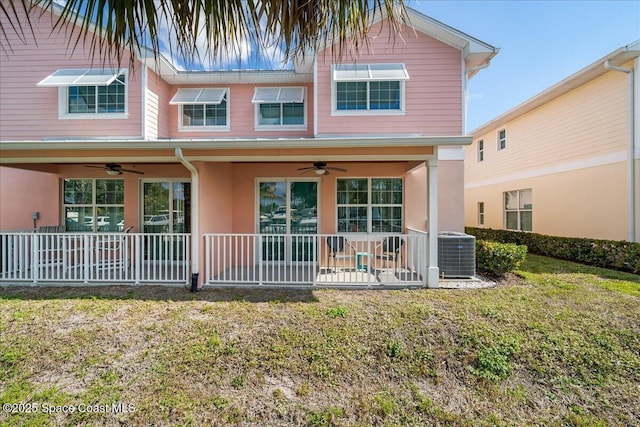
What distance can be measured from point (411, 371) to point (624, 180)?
9044mm

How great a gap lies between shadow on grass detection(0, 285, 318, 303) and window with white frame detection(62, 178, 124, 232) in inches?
103

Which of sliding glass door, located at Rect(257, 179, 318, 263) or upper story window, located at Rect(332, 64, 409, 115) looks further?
sliding glass door, located at Rect(257, 179, 318, 263)

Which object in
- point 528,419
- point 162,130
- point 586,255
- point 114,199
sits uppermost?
point 162,130

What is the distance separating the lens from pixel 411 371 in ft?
12.1

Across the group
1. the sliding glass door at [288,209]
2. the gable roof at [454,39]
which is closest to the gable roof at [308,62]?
the gable roof at [454,39]

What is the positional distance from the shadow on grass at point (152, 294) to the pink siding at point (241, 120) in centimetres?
481

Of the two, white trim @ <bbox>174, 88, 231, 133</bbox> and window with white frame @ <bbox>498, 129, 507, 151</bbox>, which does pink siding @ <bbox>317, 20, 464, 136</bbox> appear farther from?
window with white frame @ <bbox>498, 129, 507, 151</bbox>

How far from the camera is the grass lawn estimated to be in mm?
3088

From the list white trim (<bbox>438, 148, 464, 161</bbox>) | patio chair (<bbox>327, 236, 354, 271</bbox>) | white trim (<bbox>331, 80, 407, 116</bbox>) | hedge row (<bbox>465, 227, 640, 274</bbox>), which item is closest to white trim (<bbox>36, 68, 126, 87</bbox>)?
white trim (<bbox>331, 80, 407, 116</bbox>)

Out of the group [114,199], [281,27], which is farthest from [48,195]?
[281,27]

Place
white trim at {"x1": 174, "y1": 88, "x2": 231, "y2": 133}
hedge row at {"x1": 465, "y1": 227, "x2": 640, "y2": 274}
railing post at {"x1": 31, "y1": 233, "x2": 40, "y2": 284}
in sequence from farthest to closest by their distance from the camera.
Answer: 1. white trim at {"x1": 174, "y1": 88, "x2": 231, "y2": 133}
2. hedge row at {"x1": 465, "y1": 227, "x2": 640, "y2": 274}
3. railing post at {"x1": 31, "y1": 233, "x2": 40, "y2": 284}

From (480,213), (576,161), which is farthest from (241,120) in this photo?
(480,213)

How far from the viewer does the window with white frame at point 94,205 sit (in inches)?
335

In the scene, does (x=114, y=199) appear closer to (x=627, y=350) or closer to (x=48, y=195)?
(x=48, y=195)
